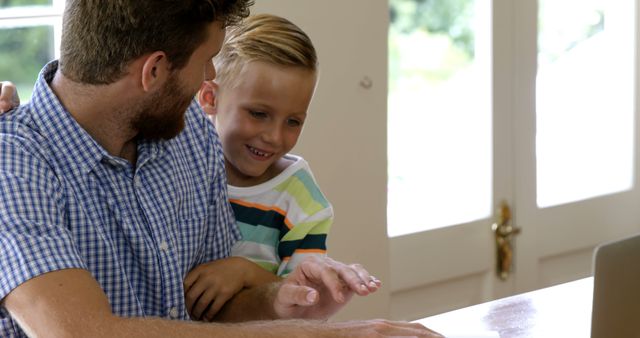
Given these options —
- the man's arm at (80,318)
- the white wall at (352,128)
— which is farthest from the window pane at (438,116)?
the man's arm at (80,318)

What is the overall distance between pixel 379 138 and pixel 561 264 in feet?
3.61

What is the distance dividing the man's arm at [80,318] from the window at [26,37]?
1.06 metres

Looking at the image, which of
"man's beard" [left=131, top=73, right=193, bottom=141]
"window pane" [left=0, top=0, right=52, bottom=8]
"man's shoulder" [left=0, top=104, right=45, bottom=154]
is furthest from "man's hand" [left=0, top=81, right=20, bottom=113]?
"window pane" [left=0, top=0, right=52, bottom=8]

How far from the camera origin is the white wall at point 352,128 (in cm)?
283

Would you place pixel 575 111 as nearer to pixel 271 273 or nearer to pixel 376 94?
pixel 376 94

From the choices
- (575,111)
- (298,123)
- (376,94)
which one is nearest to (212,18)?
(298,123)

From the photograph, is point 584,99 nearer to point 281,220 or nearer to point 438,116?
point 438,116

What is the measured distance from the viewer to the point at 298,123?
6.31ft

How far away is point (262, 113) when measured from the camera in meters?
1.88

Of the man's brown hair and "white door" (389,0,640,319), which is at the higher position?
the man's brown hair

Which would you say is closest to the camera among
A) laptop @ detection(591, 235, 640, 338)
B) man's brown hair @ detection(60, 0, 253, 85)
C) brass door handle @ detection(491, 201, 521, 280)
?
man's brown hair @ detection(60, 0, 253, 85)

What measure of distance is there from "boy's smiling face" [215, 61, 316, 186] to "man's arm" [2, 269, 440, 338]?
0.47 metres

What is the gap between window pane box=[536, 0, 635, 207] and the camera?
362 centimetres

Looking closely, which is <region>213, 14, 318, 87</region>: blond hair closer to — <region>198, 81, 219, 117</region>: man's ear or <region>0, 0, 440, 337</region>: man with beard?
<region>198, 81, 219, 117</region>: man's ear
